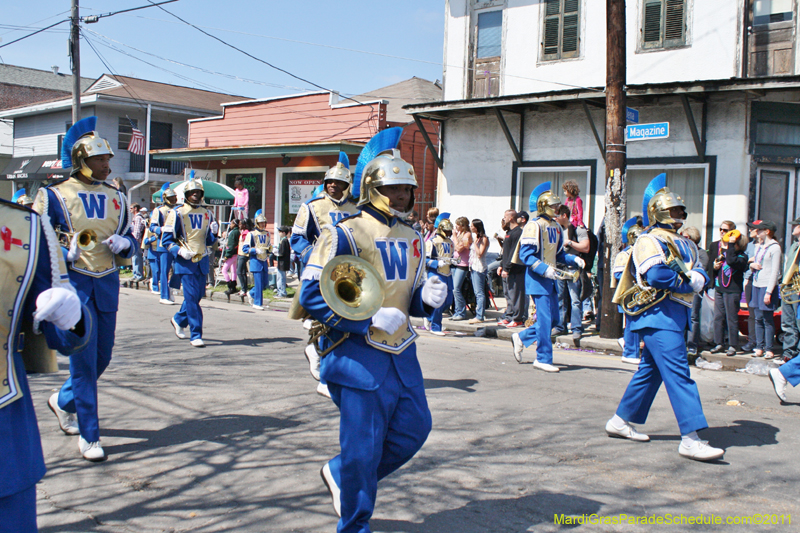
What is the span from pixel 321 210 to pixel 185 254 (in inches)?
94.8

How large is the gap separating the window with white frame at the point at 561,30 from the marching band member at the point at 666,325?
11173 mm

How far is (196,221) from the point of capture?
9648mm

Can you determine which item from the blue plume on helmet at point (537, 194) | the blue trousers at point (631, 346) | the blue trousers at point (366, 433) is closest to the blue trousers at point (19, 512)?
the blue trousers at point (366, 433)

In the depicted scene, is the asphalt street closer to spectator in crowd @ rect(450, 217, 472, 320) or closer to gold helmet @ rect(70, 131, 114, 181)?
gold helmet @ rect(70, 131, 114, 181)

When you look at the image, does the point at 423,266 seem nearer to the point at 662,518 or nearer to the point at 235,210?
the point at 662,518

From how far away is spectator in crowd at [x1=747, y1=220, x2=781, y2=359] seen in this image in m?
9.64

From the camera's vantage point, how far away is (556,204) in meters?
8.69

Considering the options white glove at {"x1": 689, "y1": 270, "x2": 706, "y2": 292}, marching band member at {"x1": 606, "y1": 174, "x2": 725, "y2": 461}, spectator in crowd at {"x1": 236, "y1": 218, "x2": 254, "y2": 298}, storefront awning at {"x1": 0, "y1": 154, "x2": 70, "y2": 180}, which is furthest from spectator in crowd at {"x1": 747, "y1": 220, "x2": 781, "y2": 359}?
storefront awning at {"x1": 0, "y1": 154, "x2": 70, "y2": 180}

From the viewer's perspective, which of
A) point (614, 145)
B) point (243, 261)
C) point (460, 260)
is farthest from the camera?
point (243, 261)

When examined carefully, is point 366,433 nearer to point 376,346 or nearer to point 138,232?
point 376,346

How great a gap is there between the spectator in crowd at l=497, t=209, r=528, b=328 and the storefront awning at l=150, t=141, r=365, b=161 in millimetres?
6835

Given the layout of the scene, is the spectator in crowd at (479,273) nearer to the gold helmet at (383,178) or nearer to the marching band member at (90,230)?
A: the marching band member at (90,230)

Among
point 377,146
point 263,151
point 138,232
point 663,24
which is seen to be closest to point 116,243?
point 377,146

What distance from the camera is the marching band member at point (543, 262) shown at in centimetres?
834
